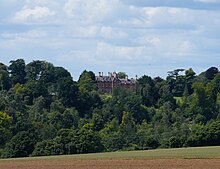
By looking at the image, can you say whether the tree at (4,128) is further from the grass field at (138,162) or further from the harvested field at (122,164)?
the harvested field at (122,164)

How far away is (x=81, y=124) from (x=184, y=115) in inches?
1200

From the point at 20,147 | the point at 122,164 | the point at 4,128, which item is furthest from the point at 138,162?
the point at 4,128

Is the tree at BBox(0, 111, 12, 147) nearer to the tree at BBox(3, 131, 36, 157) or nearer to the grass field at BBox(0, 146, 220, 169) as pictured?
the tree at BBox(3, 131, 36, 157)

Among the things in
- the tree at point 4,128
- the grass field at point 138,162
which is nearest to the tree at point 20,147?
the tree at point 4,128

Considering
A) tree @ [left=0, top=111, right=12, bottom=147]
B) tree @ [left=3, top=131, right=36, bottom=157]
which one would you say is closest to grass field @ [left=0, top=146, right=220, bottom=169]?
tree @ [left=3, top=131, right=36, bottom=157]

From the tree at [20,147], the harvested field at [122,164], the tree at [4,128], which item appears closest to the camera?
the harvested field at [122,164]

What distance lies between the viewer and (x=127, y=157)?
89.1 m

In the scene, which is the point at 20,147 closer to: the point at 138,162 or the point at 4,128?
the point at 4,128

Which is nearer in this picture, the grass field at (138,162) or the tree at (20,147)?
the grass field at (138,162)

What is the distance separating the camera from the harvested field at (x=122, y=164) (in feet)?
248

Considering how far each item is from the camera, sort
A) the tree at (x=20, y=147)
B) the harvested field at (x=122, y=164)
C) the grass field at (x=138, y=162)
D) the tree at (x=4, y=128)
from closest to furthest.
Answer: the harvested field at (x=122, y=164)
the grass field at (x=138, y=162)
the tree at (x=20, y=147)
the tree at (x=4, y=128)

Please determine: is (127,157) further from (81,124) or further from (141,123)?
(141,123)

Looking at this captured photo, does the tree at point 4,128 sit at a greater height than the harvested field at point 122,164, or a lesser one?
greater

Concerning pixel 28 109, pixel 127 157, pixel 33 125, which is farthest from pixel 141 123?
pixel 127 157
